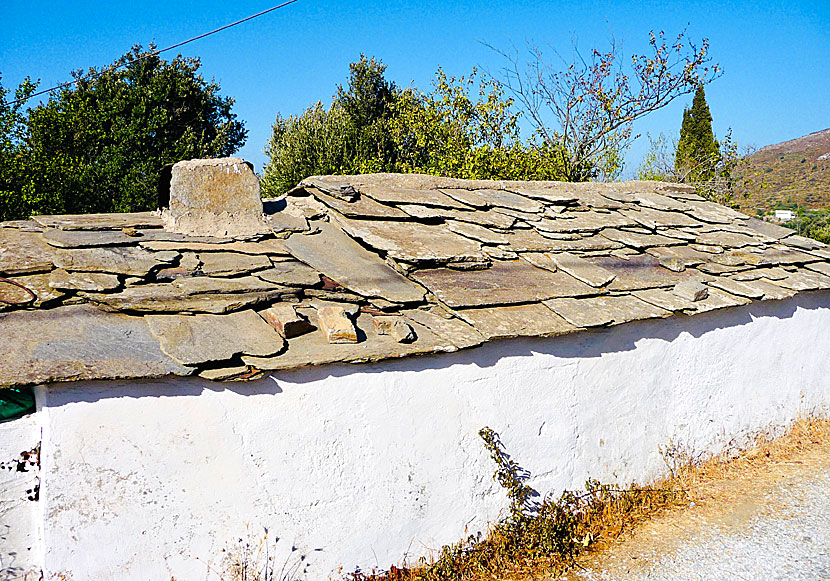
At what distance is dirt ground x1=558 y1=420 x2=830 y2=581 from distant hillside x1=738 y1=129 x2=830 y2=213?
2192 cm

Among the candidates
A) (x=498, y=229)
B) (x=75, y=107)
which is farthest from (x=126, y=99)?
(x=498, y=229)

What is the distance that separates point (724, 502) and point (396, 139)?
14203 millimetres

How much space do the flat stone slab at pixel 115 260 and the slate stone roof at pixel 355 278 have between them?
15mm

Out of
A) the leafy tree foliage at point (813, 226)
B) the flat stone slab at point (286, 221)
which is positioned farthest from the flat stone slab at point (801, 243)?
the leafy tree foliage at point (813, 226)

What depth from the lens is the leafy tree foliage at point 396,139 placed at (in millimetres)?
15192

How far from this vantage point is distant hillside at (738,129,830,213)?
32.7m

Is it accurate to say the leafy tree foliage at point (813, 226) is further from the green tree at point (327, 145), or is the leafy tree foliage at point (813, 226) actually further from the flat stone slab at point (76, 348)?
the flat stone slab at point (76, 348)

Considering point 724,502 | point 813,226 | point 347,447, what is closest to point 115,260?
point 347,447

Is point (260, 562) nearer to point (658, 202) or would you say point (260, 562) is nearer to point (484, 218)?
point (484, 218)

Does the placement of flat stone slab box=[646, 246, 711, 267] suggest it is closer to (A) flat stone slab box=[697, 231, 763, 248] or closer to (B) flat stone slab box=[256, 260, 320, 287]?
(A) flat stone slab box=[697, 231, 763, 248]

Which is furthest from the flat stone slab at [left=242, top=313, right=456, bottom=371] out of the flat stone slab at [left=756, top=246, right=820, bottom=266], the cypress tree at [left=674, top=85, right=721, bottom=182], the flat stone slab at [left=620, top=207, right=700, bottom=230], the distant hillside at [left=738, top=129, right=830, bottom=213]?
the distant hillside at [left=738, top=129, right=830, bottom=213]

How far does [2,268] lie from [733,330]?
629 centimetres

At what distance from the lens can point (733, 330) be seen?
6.30 meters

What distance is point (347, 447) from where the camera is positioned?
3.94m
